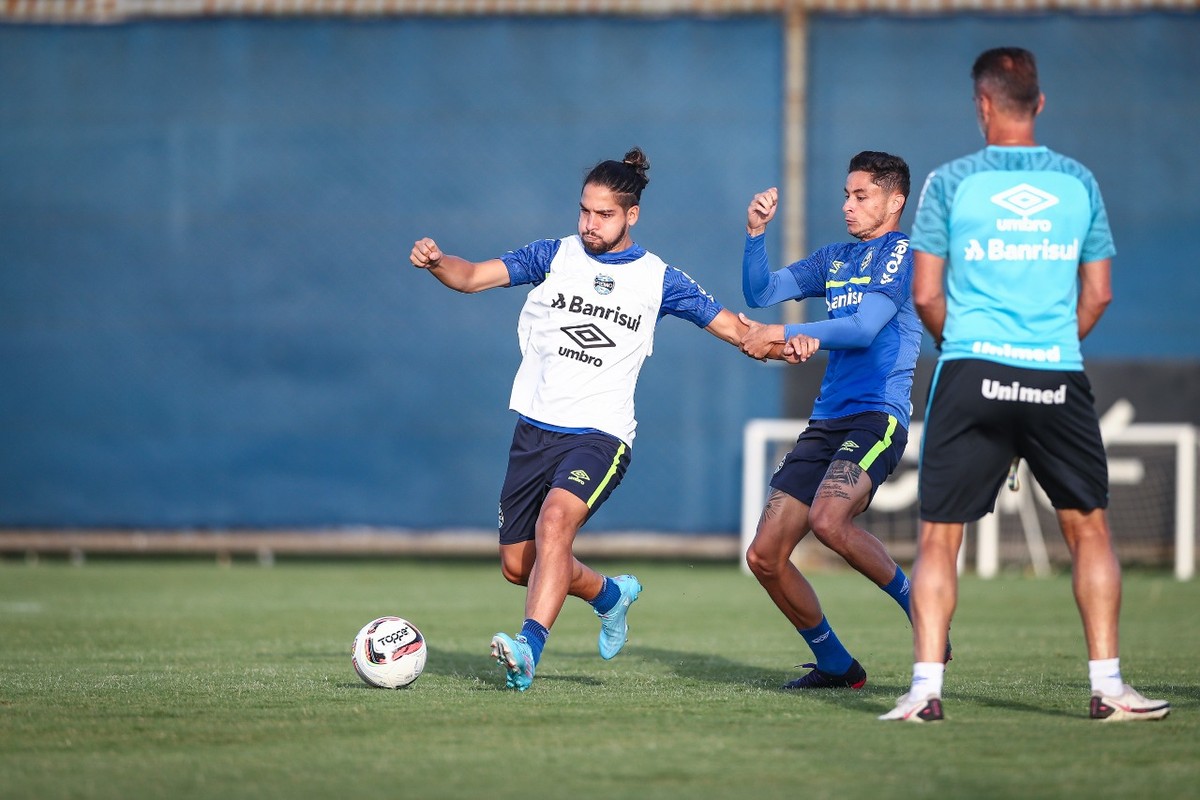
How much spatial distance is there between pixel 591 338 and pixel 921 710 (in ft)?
7.88

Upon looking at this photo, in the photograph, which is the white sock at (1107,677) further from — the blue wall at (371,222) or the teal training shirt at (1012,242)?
the blue wall at (371,222)

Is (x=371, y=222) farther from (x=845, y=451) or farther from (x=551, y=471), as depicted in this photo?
(x=845, y=451)

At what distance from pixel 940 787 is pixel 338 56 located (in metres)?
13.4

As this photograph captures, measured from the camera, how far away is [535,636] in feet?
21.7

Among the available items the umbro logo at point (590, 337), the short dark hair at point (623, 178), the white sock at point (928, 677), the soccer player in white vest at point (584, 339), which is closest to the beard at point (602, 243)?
the soccer player in white vest at point (584, 339)

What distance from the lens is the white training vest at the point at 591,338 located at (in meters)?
7.16

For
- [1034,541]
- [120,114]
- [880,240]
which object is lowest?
[1034,541]

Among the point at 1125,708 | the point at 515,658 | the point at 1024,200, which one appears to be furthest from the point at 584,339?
the point at 1125,708

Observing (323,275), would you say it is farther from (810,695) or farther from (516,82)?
(810,695)

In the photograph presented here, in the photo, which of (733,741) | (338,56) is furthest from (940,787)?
(338,56)

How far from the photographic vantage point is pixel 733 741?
523 cm

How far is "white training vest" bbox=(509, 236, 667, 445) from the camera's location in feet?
23.5

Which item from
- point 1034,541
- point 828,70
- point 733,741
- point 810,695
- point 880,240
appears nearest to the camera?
point 733,741

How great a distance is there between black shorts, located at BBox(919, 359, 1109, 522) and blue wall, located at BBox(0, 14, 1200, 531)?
10.4 meters
